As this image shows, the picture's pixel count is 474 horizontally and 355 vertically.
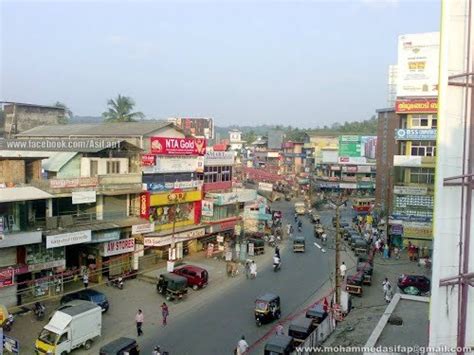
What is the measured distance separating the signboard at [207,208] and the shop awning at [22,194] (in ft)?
50.2

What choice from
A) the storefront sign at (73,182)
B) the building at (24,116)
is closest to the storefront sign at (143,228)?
→ the storefront sign at (73,182)

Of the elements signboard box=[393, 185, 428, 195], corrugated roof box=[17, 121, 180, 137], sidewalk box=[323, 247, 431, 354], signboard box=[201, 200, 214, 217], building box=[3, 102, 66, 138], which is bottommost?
sidewalk box=[323, 247, 431, 354]

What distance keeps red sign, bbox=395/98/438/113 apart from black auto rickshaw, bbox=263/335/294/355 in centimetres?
2912

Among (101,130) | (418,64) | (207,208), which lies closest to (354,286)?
(207,208)

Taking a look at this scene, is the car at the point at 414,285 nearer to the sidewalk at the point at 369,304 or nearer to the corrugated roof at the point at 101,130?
the sidewalk at the point at 369,304

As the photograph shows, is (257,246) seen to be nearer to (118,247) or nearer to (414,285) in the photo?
(118,247)

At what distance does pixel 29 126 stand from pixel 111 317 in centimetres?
2791

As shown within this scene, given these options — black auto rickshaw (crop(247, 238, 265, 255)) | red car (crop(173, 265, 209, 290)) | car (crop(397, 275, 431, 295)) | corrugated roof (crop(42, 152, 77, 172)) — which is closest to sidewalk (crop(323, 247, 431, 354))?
car (crop(397, 275, 431, 295))

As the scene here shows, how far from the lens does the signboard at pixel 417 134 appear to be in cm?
4206

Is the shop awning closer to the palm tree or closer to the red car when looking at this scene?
the red car

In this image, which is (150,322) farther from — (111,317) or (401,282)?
(401,282)

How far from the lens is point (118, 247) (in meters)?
31.2

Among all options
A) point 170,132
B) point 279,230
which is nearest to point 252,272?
point 170,132

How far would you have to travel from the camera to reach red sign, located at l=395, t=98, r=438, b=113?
42.2 m
